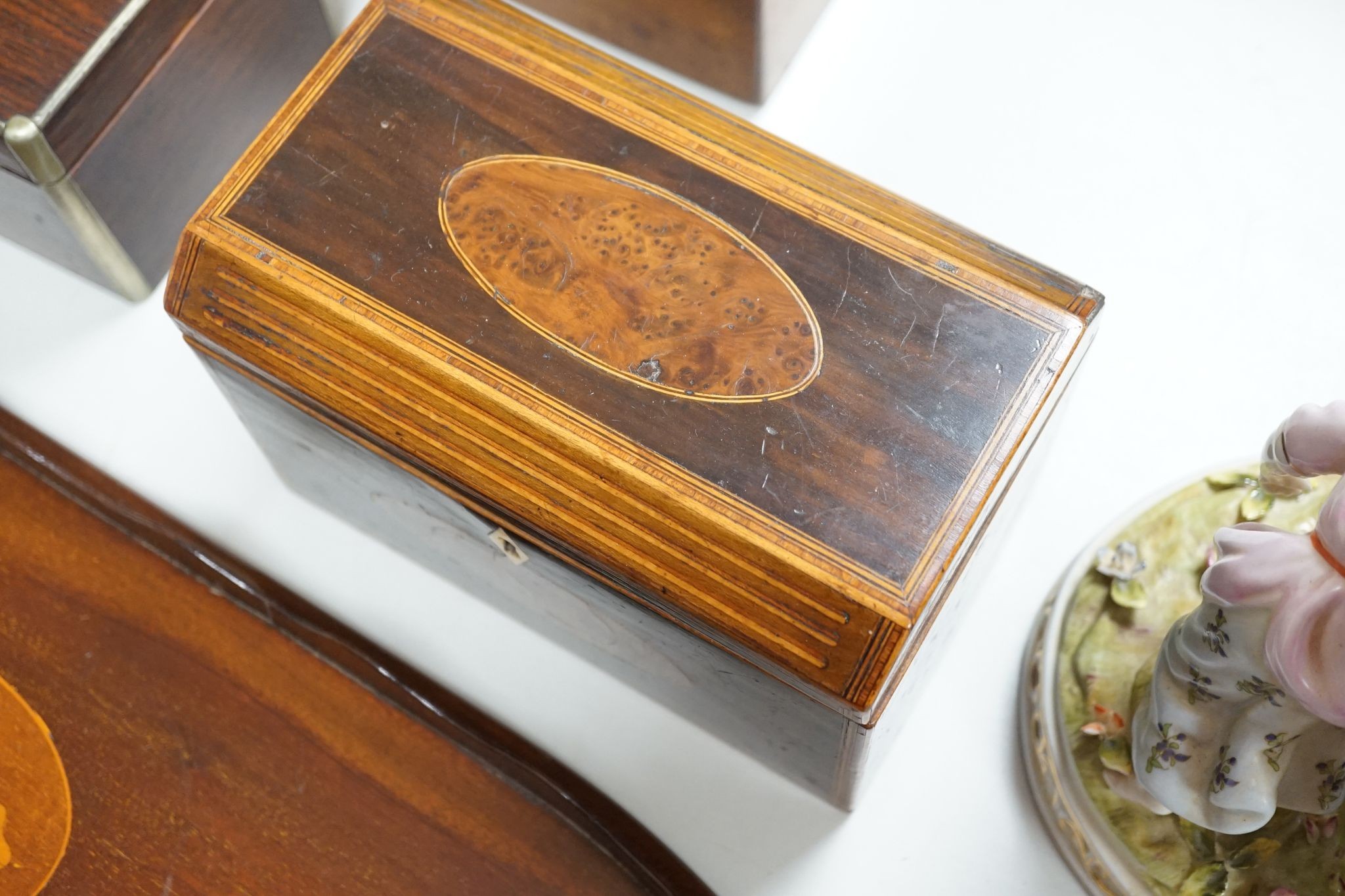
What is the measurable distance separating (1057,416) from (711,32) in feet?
1.70

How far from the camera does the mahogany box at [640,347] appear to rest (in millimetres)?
927

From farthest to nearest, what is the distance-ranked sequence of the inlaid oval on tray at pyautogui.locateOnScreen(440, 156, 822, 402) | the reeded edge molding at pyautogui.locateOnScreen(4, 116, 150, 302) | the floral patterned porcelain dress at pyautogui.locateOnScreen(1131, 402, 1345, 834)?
the reeded edge molding at pyautogui.locateOnScreen(4, 116, 150, 302) < the inlaid oval on tray at pyautogui.locateOnScreen(440, 156, 822, 402) < the floral patterned porcelain dress at pyautogui.locateOnScreen(1131, 402, 1345, 834)

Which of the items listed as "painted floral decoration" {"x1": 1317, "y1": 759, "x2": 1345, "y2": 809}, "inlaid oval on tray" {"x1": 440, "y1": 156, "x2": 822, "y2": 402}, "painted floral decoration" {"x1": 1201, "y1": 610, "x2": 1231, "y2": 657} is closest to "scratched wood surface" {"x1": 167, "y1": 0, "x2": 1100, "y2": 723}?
"inlaid oval on tray" {"x1": 440, "y1": 156, "x2": 822, "y2": 402}

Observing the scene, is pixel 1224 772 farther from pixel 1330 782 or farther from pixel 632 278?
pixel 632 278

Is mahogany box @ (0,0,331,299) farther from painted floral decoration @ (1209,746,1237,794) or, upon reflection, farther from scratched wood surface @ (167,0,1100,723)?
painted floral decoration @ (1209,746,1237,794)

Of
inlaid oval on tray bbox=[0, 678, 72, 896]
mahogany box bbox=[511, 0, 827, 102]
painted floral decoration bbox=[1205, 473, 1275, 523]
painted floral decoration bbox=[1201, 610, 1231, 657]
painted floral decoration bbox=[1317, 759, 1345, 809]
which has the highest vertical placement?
mahogany box bbox=[511, 0, 827, 102]

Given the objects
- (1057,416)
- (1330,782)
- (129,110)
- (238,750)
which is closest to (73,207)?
(129,110)

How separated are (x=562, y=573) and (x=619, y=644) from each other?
0.40 feet

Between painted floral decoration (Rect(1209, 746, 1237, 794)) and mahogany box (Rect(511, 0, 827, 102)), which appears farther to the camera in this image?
mahogany box (Rect(511, 0, 827, 102))

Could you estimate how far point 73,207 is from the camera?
1.18m

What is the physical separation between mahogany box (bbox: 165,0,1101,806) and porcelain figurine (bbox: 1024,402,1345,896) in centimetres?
17

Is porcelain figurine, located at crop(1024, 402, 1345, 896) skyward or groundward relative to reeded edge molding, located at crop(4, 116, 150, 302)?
skyward

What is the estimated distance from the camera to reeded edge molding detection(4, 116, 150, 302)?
1.10 m

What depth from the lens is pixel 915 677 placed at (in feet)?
3.44
